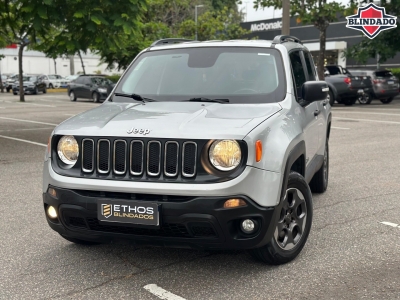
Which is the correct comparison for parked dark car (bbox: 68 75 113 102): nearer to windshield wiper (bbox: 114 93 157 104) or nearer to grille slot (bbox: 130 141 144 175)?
windshield wiper (bbox: 114 93 157 104)

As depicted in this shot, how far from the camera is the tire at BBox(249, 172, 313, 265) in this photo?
418cm

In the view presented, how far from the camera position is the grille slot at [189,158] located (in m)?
3.78

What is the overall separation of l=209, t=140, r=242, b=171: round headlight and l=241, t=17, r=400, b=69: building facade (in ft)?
117

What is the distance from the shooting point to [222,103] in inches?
184

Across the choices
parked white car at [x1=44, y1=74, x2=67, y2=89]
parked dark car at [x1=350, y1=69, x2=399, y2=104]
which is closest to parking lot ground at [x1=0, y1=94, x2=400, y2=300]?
parked dark car at [x1=350, y1=69, x2=399, y2=104]

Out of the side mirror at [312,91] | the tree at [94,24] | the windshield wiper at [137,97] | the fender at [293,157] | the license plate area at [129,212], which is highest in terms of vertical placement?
the tree at [94,24]

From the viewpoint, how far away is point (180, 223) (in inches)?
147

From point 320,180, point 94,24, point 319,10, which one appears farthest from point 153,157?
point 319,10

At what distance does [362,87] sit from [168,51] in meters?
20.1

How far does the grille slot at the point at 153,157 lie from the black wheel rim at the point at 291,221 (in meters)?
1.04

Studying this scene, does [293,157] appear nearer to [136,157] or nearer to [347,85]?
[136,157]

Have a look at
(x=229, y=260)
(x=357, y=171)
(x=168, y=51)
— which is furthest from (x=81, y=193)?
(x=357, y=171)

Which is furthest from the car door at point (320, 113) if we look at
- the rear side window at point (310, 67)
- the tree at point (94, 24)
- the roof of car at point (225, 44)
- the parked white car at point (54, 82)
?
the parked white car at point (54, 82)

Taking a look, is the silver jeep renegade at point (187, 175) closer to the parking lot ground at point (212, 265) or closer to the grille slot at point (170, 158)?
the grille slot at point (170, 158)
